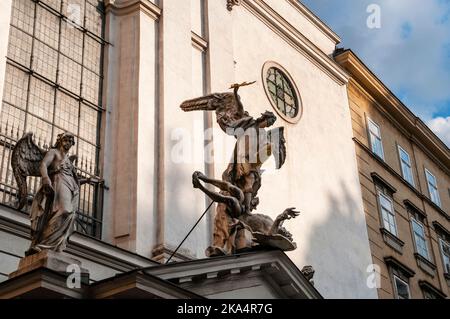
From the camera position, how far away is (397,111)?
2688 cm

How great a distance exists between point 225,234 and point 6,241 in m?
3.40

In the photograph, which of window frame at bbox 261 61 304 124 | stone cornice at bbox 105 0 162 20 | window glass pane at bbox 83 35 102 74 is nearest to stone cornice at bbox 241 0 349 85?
window frame at bbox 261 61 304 124

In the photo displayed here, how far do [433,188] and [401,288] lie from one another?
20.8 feet

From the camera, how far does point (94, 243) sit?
13.6 m

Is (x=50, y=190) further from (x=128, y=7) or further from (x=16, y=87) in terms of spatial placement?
(x=128, y=7)

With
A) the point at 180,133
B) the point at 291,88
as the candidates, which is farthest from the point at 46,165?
the point at 291,88

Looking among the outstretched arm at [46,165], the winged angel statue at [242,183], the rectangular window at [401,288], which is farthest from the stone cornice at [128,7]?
the rectangular window at [401,288]

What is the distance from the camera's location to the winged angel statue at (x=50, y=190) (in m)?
11.1

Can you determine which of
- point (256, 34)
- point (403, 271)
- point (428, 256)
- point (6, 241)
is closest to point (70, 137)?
point (6, 241)

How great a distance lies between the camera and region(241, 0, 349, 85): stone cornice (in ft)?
71.2

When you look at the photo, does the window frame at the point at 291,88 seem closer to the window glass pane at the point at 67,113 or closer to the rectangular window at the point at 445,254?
the window glass pane at the point at 67,113

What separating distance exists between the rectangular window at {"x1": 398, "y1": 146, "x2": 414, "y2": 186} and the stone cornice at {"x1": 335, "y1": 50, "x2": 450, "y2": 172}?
85 centimetres

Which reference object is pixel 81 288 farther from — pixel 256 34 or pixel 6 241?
pixel 256 34
